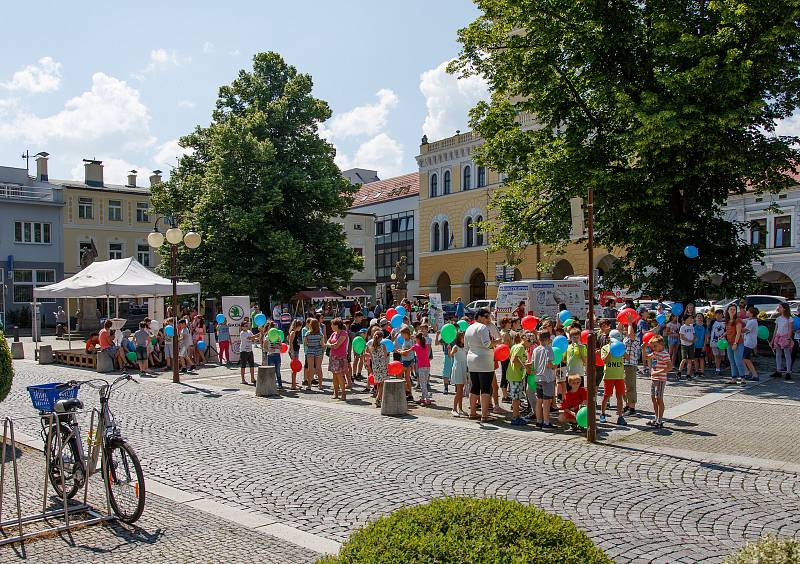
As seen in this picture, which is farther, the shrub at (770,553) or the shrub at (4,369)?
the shrub at (4,369)

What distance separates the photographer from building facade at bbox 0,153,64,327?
171ft

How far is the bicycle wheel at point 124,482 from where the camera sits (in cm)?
663

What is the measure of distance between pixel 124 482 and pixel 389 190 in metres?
62.3

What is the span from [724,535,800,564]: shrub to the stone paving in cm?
336

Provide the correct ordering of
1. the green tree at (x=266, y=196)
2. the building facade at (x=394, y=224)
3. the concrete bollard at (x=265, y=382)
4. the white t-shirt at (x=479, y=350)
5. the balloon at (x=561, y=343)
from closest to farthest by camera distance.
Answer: the balloon at (x=561, y=343) → the white t-shirt at (x=479, y=350) → the concrete bollard at (x=265, y=382) → the green tree at (x=266, y=196) → the building facade at (x=394, y=224)

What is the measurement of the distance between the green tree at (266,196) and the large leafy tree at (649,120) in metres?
16.0

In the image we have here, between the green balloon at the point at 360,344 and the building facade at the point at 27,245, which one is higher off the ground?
the building facade at the point at 27,245

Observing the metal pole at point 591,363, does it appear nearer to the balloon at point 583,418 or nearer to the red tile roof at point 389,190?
the balloon at point 583,418

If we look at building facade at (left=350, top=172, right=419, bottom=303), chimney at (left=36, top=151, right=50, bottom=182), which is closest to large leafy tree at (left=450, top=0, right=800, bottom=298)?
building facade at (left=350, top=172, right=419, bottom=303)

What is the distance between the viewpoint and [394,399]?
42.9ft

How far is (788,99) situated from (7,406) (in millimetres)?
22817

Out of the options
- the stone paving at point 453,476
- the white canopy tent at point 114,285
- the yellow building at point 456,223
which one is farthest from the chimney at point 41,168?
the stone paving at point 453,476

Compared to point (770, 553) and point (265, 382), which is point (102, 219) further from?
point (770, 553)

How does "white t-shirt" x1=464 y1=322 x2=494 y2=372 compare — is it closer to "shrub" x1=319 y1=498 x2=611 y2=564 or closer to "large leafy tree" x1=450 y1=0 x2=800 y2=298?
"shrub" x1=319 y1=498 x2=611 y2=564
